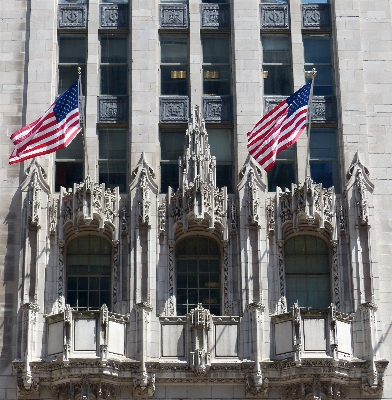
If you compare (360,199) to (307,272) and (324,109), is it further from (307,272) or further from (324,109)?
(324,109)

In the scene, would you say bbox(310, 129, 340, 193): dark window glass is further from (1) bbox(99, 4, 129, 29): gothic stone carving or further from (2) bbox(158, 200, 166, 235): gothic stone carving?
(1) bbox(99, 4, 129, 29): gothic stone carving

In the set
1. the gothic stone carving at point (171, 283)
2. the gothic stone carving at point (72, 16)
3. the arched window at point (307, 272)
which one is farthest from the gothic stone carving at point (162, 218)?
the gothic stone carving at point (72, 16)

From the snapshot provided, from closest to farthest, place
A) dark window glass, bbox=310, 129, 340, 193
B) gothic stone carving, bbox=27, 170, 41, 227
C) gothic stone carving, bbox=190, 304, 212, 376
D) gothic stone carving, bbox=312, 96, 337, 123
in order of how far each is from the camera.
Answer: gothic stone carving, bbox=190, 304, 212, 376, gothic stone carving, bbox=27, 170, 41, 227, dark window glass, bbox=310, 129, 340, 193, gothic stone carving, bbox=312, 96, 337, 123

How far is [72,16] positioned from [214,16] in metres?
5.35

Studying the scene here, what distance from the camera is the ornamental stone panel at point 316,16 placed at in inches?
2061

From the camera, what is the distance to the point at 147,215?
48312 mm

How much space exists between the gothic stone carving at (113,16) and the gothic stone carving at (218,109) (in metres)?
4.52

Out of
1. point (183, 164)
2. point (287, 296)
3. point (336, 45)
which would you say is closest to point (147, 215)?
point (183, 164)

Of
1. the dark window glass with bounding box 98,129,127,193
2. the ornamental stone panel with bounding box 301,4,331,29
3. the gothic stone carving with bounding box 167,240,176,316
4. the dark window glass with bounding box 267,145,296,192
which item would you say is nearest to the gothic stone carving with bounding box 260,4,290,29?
the ornamental stone panel with bounding box 301,4,331,29

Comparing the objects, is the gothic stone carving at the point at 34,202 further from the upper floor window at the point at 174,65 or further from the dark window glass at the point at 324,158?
the dark window glass at the point at 324,158

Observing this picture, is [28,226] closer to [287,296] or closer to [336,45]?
[287,296]

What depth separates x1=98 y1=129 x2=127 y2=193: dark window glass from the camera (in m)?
49.9

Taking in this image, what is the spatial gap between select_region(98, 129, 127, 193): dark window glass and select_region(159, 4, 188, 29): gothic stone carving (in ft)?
15.1

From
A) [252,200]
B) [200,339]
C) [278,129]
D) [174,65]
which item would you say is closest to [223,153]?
[252,200]
